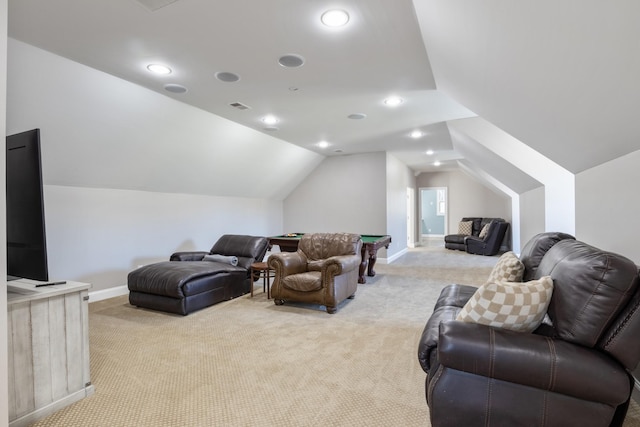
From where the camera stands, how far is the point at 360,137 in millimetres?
5918

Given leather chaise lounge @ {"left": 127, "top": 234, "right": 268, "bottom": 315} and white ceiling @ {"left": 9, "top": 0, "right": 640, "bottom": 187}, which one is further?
leather chaise lounge @ {"left": 127, "top": 234, "right": 268, "bottom": 315}

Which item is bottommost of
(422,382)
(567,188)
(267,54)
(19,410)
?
(422,382)

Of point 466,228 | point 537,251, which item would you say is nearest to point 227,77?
point 537,251

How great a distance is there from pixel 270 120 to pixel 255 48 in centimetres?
216

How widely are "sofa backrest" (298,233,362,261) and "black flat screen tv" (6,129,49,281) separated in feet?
9.91

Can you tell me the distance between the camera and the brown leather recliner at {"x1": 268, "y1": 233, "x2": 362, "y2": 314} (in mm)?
3680

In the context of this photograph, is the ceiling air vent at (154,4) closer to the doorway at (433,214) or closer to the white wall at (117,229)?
the white wall at (117,229)

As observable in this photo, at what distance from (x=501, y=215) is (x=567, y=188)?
6.93 meters

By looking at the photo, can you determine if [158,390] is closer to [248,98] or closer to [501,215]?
[248,98]

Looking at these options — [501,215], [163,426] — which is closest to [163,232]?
[163,426]

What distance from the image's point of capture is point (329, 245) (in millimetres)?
4367

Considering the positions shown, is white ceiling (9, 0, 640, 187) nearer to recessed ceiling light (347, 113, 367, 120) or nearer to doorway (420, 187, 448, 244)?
recessed ceiling light (347, 113, 367, 120)

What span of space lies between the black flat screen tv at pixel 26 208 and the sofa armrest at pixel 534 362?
7.32ft

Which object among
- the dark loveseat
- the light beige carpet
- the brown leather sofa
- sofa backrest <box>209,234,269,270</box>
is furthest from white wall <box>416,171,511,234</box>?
the brown leather sofa
